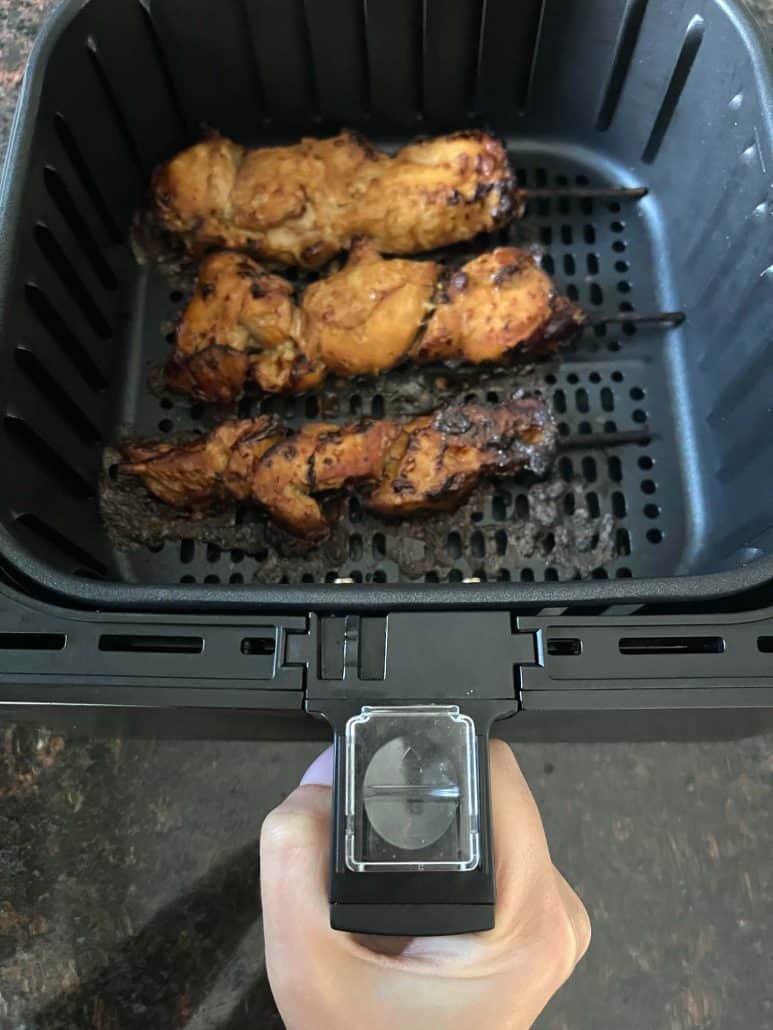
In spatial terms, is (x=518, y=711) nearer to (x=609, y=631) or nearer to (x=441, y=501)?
(x=609, y=631)

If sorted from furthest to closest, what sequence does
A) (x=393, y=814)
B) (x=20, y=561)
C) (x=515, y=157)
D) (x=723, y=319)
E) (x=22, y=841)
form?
1. (x=515, y=157)
2. (x=723, y=319)
3. (x=22, y=841)
4. (x=20, y=561)
5. (x=393, y=814)

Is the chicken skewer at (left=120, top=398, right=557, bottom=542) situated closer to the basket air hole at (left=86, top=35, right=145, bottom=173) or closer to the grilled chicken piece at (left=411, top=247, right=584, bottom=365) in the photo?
the grilled chicken piece at (left=411, top=247, right=584, bottom=365)

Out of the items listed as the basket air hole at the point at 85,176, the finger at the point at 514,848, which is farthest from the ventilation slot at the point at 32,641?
the basket air hole at the point at 85,176

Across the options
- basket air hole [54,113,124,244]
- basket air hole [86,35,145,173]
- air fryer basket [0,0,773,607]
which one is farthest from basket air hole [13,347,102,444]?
basket air hole [86,35,145,173]

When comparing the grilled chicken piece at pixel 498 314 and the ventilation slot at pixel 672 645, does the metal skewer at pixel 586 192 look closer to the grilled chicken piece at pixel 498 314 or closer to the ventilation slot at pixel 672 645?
the grilled chicken piece at pixel 498 314

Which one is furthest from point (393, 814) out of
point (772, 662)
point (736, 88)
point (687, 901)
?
point (736, 88)

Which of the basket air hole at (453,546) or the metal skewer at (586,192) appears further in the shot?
the metal skewer at (586,192)
